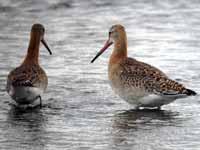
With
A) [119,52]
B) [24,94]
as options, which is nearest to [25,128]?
[24,94]

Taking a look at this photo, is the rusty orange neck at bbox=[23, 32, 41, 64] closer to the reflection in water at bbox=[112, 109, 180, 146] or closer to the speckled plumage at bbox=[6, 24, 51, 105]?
the speckled plumage at bbox=[6, 24, 51, 105]

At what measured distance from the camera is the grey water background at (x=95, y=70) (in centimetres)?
1041

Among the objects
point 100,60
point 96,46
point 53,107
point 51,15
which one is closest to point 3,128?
point 53,107

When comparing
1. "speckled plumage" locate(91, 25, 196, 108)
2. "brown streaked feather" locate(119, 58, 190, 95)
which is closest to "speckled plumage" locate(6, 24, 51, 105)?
"speckled plumage" locate(91, 25, 196, 108)

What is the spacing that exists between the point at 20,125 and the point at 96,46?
5998 millimetres

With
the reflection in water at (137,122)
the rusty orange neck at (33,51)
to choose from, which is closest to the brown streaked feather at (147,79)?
the reflection in water at (137,122)

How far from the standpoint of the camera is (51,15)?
20359 mm

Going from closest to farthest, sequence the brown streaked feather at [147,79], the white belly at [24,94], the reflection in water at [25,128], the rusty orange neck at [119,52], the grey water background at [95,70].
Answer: the reflection in water at [25,128], the grey water background at [95,70], the white belly at [24,94], the brown streaked feather at [147,79], the rusty orange neck at [119,52]

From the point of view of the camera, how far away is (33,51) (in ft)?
42.7

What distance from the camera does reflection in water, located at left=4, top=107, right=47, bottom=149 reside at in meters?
10.1

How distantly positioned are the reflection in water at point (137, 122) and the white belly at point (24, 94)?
3.63ft

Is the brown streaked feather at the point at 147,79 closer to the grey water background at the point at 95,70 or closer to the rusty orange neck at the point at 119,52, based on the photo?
the rusty orange neck at the point at 119,52

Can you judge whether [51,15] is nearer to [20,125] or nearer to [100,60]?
[100,60]

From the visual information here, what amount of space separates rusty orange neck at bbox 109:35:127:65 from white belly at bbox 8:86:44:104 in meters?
1.37
